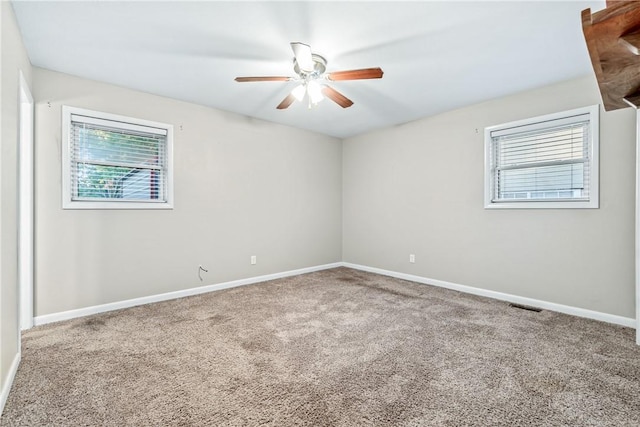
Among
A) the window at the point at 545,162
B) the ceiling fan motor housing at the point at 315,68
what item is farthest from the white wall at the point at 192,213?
the window at the point at 545,162

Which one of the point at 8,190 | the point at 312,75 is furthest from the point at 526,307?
the point at 8,190

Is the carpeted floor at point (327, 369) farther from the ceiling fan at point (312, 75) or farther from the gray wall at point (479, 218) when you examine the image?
the ceiling fan at point (312, 75)

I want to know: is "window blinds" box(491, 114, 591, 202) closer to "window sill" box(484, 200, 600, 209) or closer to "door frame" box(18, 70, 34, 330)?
A: "window sill" box(484, 200, 600, 209)

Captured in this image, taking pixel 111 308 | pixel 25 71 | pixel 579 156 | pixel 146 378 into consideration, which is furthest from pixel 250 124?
pixel 579 156

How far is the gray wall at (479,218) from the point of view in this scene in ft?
9.23

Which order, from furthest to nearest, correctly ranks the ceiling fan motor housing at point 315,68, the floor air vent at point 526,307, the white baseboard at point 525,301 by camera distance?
the floor air vent at point 526,307, the white baseboard at point 525,301, the ceiling fan motor housing at point 315,68

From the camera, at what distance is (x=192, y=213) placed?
3787 mm

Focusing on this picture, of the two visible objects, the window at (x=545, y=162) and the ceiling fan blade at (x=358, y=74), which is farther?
the window at (x=545, y=162)

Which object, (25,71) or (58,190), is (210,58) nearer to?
(25,71)

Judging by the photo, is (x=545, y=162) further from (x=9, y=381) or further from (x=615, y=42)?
(x=9, y=381)

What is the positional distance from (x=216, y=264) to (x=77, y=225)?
1552 millimetres

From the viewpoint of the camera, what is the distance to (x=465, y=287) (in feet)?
12.7

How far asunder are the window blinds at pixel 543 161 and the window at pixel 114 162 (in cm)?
404

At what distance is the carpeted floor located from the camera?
157cm
